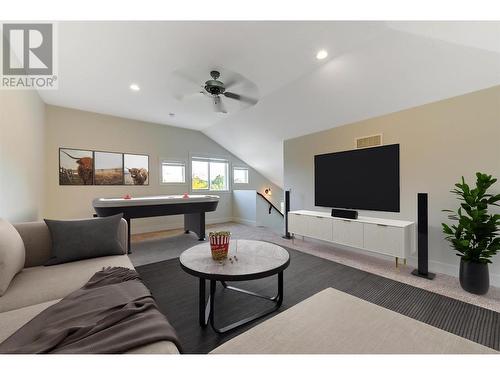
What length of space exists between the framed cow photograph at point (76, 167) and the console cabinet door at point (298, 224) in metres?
4.23

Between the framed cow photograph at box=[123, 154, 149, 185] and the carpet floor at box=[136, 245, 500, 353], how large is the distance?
8.72 feet

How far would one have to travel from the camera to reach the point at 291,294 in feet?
7.13

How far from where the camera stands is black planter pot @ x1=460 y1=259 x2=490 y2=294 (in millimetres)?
2082

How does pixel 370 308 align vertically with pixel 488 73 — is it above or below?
below

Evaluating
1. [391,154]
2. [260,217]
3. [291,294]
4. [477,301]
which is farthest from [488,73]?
[260,217]

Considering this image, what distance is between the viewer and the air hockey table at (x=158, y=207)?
3.20m

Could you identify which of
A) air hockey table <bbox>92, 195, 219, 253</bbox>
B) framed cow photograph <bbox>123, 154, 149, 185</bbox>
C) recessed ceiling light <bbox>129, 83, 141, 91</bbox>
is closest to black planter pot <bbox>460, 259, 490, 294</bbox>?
air hockey table <bbox>92, 195, 219, 253</bbox>

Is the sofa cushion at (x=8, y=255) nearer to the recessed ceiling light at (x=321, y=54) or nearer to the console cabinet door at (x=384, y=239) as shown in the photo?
the recessed ceiling light at (x=321, y=54)

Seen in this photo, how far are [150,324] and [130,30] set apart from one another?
8.47 ft

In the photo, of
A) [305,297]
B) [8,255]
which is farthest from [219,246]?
[8,255]

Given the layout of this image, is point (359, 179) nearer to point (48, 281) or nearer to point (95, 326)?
point (95, 326)

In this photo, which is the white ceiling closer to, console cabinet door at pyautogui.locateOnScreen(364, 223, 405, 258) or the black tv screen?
the black tv screen

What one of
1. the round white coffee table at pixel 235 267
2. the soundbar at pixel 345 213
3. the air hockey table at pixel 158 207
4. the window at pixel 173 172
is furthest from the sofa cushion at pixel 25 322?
the window at pixel 173 172
